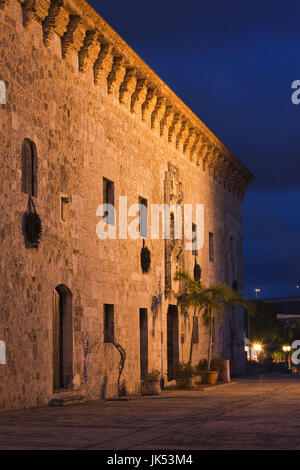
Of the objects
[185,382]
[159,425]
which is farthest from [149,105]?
[159,425]

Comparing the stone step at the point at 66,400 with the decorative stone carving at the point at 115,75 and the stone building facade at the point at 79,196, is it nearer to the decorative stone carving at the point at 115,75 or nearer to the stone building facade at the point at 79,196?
the stone building facade at the point at 79,196

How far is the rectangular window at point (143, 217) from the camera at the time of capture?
2658 cm

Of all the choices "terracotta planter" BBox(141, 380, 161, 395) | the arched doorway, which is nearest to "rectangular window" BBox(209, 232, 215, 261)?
"terracotta planter" BBox(141, 380, 161, 395)

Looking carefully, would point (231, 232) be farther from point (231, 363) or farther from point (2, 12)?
point (2, 12)

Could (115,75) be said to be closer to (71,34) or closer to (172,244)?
(71,34)

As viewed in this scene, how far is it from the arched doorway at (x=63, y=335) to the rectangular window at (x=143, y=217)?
6451mm

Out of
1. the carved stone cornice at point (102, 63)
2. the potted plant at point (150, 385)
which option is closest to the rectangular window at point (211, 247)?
the potted plant at point (150, 385)

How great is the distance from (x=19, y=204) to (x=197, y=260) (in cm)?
1700

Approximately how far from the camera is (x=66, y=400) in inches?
748

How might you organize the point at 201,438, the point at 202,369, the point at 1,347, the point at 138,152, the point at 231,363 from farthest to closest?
the point at 231,363, the point at 202,369, the point at 138,152, the point at 1,347, the point at 201,438

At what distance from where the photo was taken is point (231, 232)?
41.5 m

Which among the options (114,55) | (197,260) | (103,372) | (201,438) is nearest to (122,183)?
(114,55)

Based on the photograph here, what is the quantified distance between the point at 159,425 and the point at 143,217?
13.5 m

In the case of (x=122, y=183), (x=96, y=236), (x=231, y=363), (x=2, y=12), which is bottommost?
Result: (x=231, y=363)
